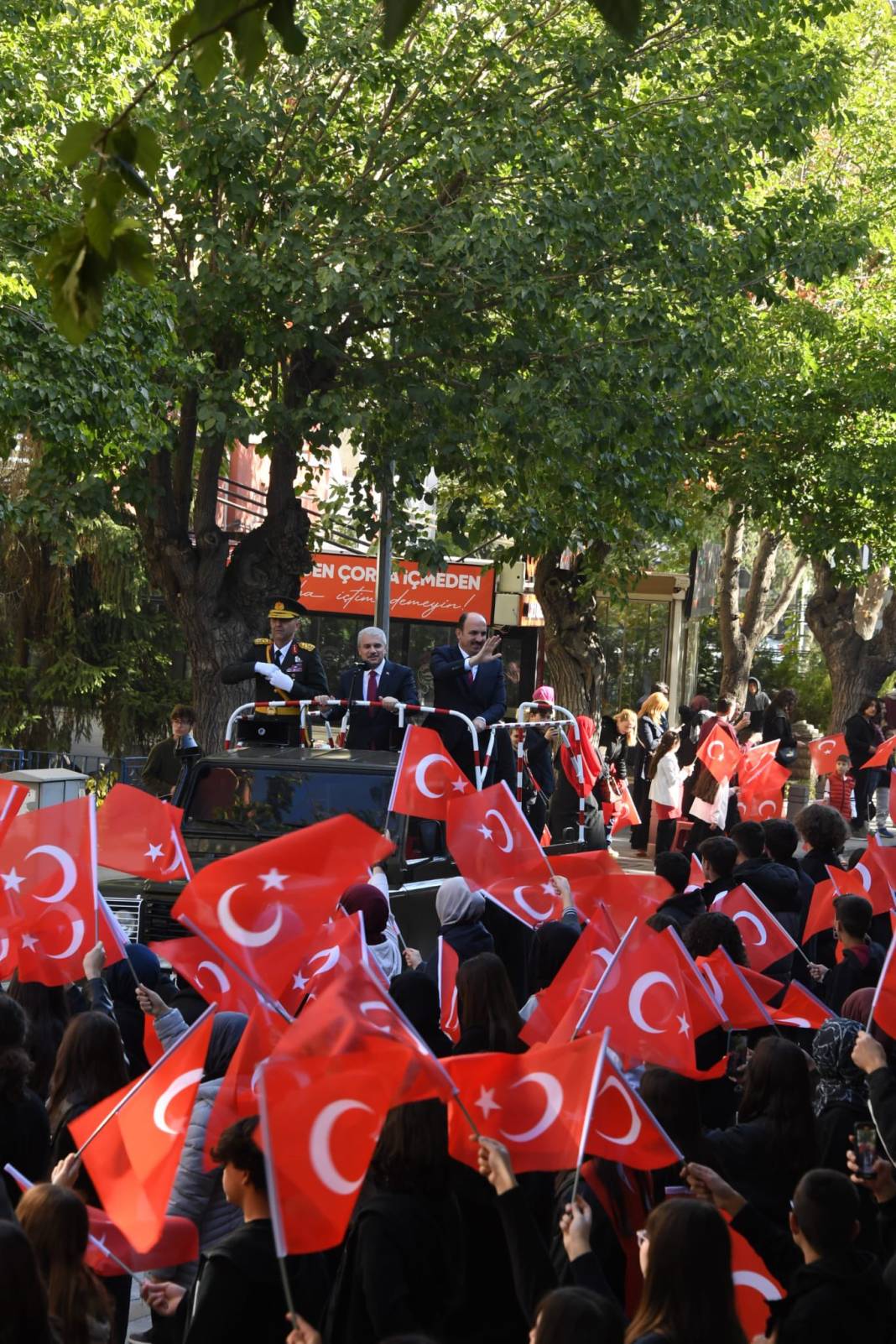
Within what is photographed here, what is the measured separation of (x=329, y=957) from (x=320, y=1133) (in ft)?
7.78

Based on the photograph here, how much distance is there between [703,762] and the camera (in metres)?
16.2

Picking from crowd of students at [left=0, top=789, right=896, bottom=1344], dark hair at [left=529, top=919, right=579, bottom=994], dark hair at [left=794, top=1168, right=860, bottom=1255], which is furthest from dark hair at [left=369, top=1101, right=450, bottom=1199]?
dark hair at [left=529, top=919, right=579, bottom=994]

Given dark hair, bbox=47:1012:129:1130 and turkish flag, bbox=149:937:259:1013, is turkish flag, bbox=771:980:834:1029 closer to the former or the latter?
turkish flag, bbox=149:937:259:1013

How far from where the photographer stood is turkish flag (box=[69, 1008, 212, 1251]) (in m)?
4.09

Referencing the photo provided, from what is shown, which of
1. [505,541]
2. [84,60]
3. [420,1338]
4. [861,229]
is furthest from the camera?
[505,541]

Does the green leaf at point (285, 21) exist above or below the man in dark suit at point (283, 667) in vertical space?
above

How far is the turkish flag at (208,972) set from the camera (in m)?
5.67

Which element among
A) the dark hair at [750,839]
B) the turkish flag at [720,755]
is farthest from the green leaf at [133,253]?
the turkish flag at [720,755]

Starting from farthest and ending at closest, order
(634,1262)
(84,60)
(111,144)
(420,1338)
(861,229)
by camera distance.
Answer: (861,229), (84,60), (634,1262), (111,144), (420,1338)

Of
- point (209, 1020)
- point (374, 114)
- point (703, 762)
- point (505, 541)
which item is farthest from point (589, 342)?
point (505, 541)

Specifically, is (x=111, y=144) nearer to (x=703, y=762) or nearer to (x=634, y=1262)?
(x=634, y=1262)

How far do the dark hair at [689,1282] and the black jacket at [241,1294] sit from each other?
839mm

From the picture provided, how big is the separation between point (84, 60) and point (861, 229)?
29.5ft

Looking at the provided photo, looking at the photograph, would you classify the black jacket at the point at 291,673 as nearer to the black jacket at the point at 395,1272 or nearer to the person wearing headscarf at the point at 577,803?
the person wearing headscarf at the point at 577,803
